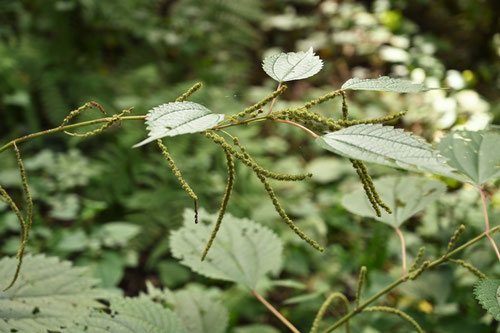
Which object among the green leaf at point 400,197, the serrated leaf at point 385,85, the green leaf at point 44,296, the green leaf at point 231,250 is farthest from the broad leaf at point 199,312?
the serrated leaf at point 385,85

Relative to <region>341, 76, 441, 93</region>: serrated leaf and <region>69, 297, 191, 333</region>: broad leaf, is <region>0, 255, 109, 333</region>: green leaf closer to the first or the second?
<region>69, 297, 191, 333</region>: broad leaf

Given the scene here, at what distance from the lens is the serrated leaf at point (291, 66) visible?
0.77 metres

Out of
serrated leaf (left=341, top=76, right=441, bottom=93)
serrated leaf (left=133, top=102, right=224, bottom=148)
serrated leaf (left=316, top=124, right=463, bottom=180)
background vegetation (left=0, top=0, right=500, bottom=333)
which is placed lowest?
background vegetation (left=0, top=0, right=500, bottom=333)

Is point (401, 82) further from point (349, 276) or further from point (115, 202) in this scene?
point (115, 202)

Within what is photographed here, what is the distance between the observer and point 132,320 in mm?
1014

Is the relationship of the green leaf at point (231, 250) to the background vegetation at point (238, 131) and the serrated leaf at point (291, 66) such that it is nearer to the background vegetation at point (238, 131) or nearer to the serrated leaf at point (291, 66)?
the background vegetation at point (238, 131)

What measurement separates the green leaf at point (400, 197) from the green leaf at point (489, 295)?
374mm

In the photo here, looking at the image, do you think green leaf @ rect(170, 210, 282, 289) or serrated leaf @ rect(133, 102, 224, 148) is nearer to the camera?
serrated leaf @ rect(133, 102, 224, 148)

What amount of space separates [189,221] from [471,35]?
4872 millimetres

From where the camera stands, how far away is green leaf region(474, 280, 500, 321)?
735 mm

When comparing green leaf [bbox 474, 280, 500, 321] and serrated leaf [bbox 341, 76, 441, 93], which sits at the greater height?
serrated leaf [bbox 341, 76, 441, 93]

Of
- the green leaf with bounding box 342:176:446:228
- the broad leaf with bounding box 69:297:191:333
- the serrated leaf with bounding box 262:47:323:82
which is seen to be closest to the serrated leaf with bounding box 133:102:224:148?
the serrated leaf with bounding box 262:47:323:82

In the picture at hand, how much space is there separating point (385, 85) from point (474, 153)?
479mm

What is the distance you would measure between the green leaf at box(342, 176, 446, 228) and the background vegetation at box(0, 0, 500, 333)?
0.27 m
